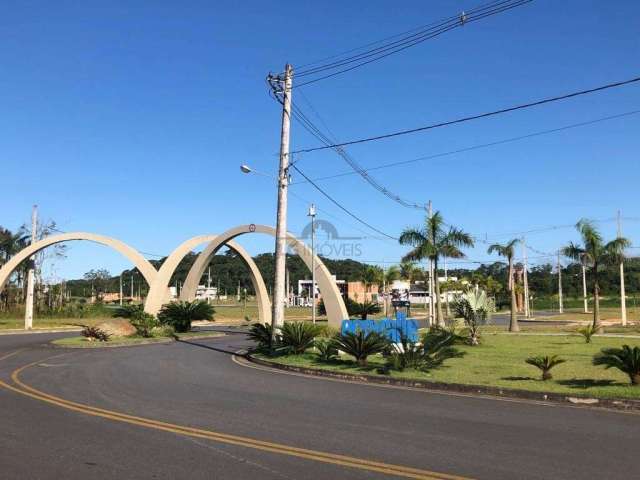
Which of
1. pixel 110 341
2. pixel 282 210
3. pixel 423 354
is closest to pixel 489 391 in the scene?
pixel 423 354

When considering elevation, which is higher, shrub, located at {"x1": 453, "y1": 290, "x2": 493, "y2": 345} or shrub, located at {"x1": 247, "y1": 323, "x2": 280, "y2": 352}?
shrub, located at {"x1": 453, "y1": 290, "x2": 493, "y2": 345}

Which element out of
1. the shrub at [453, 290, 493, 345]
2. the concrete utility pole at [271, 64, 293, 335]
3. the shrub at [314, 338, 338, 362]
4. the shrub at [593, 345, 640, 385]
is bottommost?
the shrub at [314, 338, 338, 362]

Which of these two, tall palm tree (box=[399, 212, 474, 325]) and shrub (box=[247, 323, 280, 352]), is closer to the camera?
shrub (box=[247, 323, 280, 352])

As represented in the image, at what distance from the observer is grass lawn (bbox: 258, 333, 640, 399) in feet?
39.2

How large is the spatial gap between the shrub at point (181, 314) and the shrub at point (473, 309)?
56.6ft

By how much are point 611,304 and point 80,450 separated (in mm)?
101126

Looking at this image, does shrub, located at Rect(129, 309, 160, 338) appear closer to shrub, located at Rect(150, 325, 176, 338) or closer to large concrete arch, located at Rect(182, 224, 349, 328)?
shrub, located at Rect(150, 325, 176, 338)

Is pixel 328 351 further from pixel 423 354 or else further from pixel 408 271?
pixel 408 271

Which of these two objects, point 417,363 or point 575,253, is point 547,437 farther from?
point 575,253

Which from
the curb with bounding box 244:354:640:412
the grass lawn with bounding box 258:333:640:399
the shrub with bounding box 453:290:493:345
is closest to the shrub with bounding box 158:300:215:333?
the shrub with bounding box 453:290:493:345

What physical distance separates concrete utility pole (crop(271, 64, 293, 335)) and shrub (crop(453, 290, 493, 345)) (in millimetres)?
8187

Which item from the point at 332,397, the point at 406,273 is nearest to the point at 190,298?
the point at 332,397

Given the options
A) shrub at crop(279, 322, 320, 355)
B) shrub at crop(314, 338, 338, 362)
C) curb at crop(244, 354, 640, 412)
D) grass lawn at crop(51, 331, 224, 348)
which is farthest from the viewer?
grass lawn at crop(51, 331, 224, 348)

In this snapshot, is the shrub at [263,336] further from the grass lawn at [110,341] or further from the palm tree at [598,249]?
the palm tree at [598,249]
